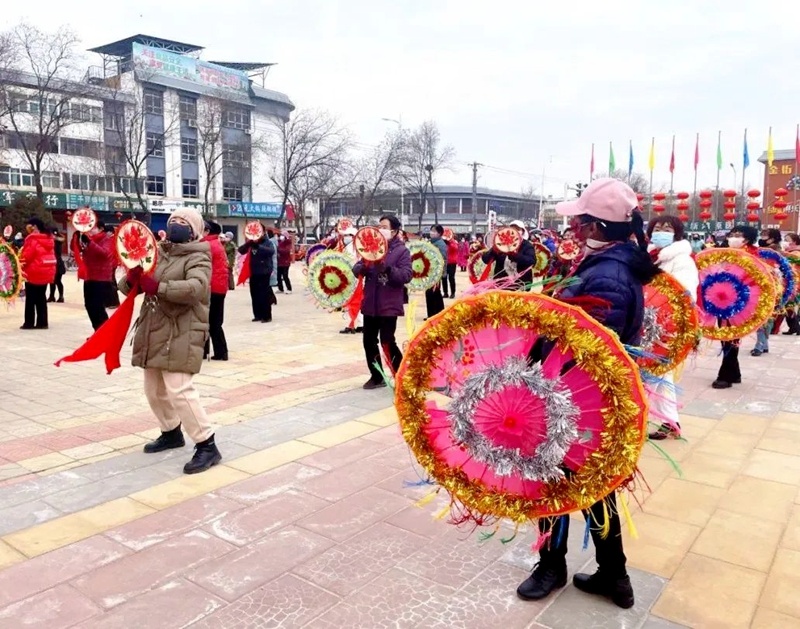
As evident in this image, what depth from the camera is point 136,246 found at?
425 centimetres

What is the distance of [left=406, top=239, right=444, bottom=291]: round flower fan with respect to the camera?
1162 cm

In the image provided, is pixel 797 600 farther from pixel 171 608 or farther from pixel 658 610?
pixel 171 608

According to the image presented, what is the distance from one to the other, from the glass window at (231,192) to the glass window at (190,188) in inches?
90.9

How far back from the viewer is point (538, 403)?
240 centimetres

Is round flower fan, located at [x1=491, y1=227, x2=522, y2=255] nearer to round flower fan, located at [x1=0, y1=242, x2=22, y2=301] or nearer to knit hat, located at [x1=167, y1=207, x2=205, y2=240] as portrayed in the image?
knit hat, located at [x1=167, y1=207, x2=205, y2=240]

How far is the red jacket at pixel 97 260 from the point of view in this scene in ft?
30.4

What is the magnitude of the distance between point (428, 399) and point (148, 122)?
5231cm

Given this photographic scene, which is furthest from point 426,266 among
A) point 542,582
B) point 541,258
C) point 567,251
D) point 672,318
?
point 542,582

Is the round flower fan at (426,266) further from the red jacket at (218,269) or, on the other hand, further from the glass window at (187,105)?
the glass window at (187,105)

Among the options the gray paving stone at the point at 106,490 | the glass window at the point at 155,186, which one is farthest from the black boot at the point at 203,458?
the glass window at the point at 155,186

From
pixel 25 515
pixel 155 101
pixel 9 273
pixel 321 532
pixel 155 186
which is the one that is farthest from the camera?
pixel 155 186

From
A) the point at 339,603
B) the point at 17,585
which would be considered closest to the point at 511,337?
the point at 339,603

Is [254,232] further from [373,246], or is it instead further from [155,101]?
[155,101]

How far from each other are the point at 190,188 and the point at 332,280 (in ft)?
159
